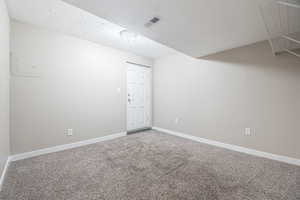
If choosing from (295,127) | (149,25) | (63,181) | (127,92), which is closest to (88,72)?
(127,92)

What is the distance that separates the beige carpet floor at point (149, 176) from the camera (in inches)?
56.5

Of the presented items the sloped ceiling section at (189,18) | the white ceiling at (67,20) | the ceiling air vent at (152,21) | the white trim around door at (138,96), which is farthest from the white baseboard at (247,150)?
the ceiling air vent at (152,21)

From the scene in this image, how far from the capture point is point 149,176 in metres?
1.75

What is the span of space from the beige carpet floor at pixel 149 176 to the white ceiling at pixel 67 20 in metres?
2.32

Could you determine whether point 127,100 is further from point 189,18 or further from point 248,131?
point 248,131

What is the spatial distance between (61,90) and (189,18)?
261cm

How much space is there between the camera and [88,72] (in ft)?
9.70

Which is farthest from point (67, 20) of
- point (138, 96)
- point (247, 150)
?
point (247, 150)

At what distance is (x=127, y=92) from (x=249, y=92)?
9.37 ft

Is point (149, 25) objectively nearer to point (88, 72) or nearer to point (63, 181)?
point (88, 72)

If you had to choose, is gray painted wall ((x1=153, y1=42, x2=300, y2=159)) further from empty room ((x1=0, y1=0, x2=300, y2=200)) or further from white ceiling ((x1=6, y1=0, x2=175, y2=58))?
white ceiling ((x1=6, y1=0, x2=175, y2=58))

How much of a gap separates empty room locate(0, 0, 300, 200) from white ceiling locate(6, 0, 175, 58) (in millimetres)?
19

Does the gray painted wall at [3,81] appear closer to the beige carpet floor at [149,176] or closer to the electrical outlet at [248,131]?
the beige carpet floor at [149,176]

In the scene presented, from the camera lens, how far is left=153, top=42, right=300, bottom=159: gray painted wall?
6.97ft
